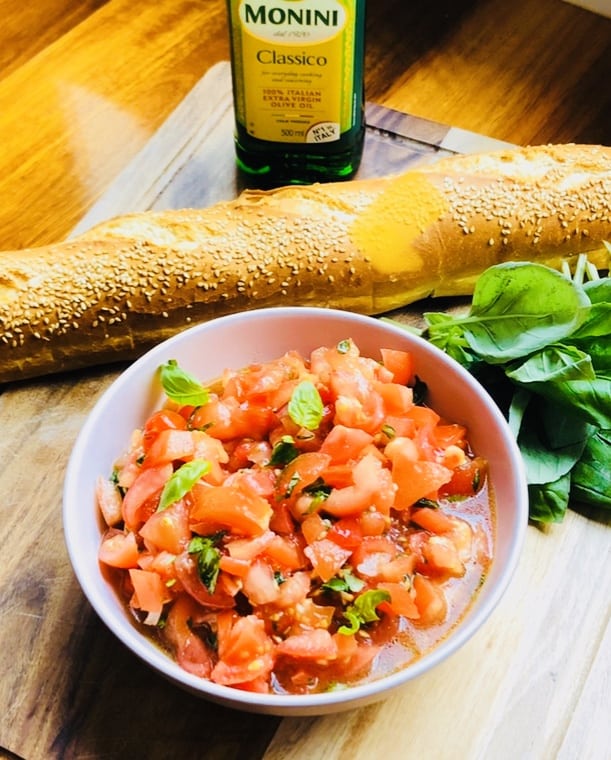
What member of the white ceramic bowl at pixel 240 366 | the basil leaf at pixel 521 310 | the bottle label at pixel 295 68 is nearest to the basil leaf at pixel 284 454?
the white ceramic bowl at pixel 240 366

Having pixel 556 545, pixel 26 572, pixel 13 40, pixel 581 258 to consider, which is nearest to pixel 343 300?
pixel 581 258

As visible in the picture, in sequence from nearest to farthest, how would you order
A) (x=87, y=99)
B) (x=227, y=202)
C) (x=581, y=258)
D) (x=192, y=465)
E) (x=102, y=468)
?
(x=192, y=465)
(x=102, y=468)
(x=581, y=258)
(x=227, y=202)
(x=87, y=99)

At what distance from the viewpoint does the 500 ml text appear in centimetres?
144

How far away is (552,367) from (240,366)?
0.42 meters

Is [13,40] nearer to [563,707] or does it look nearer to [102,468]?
[102,468]

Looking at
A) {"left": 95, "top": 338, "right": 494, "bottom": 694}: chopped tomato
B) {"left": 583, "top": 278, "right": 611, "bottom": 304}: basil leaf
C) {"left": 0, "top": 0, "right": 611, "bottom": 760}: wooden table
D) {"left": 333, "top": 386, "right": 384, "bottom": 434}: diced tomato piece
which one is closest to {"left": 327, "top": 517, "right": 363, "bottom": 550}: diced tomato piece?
{"left": 95, "top": 338, "right": 494, "bottom": 694}: chopped tomato

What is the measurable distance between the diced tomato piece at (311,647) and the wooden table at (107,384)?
0.52 ft

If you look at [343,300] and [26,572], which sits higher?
[343,300]

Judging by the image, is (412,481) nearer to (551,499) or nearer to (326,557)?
(326,557)

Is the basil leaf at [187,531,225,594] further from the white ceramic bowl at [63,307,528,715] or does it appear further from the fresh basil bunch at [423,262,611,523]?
the fresh basil bunch at [423,262,611,523]

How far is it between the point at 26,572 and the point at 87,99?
1058 millimetres

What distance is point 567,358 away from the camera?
1167mm

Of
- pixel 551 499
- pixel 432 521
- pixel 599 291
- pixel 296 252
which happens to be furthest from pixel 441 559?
pixel 296 252

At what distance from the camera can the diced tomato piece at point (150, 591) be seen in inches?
38.4
